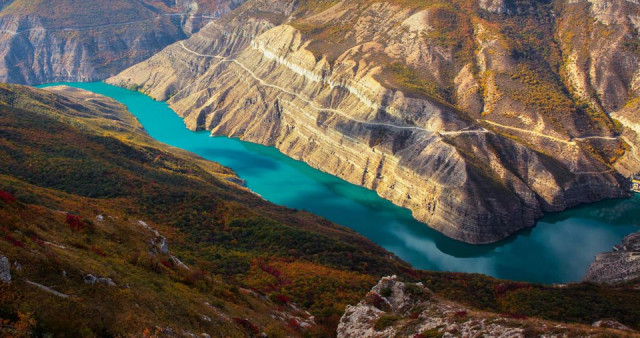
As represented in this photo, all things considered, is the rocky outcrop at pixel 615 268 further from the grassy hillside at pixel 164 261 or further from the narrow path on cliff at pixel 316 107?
the narrow path on cliff at pixel 316 107

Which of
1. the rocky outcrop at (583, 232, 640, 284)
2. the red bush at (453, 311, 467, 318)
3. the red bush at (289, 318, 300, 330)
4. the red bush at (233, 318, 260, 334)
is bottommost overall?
the red bush at (289, 318, 300, 330)

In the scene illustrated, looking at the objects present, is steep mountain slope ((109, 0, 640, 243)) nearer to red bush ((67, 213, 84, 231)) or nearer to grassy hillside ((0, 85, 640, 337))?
grassy hillside ((0, 85, 640, 337))

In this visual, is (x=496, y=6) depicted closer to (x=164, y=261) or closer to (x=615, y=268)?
(x=615, y=268)

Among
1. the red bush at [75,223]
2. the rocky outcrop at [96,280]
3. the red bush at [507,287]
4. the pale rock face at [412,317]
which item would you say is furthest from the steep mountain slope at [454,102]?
the rocky outcrop at [96,280]

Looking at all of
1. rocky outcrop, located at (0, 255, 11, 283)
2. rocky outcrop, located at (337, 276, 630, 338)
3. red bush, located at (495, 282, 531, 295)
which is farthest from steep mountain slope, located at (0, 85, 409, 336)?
red bush, located at (495, 282, 531, 295)

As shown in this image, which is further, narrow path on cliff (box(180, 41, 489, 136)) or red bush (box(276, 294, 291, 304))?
narrow path on cliff (box(180, 41, 489, 136))

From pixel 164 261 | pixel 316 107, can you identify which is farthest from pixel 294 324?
pixel 316 107

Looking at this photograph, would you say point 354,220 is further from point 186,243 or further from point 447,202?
point 186,243
